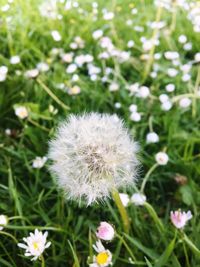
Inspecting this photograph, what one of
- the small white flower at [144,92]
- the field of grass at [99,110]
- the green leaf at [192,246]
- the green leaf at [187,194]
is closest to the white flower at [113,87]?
the field of grass at [99,110]

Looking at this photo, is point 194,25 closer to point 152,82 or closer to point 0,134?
point 152,82

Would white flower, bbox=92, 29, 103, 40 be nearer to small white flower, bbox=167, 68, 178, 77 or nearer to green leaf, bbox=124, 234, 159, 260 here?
small white flower, bbox=167, 68, 178, 77

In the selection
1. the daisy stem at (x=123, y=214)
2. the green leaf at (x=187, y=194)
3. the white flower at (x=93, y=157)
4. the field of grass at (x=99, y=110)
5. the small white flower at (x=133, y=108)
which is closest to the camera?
the white flower at (x=93, y=157)

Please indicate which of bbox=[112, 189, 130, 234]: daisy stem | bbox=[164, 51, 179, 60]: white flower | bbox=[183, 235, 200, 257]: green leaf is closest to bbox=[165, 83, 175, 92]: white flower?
bbox=[164, 51, 179, 60]: white flower

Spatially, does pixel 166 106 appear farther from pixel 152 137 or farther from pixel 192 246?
pixel 192 246

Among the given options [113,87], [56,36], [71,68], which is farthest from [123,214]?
[56,36]

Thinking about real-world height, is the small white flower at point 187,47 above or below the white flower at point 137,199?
above

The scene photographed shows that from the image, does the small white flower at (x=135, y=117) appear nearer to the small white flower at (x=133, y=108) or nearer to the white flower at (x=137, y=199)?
the small white flower at (x=133, y=108)

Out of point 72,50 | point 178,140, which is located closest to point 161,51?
point 72,50
